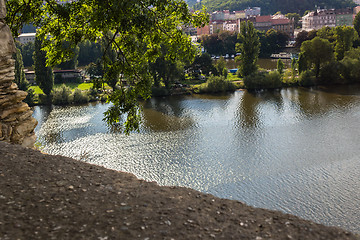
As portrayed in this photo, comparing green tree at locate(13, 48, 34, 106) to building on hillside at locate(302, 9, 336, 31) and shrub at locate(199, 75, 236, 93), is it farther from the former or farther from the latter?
building on hillside at locate(302, 9, 336, 31)

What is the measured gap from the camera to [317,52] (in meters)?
50.1

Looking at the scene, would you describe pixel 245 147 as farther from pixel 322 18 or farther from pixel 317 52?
pixel 322 18

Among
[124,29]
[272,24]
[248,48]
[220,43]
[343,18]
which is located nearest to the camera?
[124,29]

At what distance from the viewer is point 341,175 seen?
65.6ft

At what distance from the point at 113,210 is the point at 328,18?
140624 mm

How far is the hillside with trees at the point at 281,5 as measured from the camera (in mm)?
172500

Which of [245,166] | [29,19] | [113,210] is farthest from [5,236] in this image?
[245,166]

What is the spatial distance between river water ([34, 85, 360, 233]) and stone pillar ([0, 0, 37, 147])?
1088 centimetres

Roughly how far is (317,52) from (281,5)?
145080mm

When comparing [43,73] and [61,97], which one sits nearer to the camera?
[43,73]

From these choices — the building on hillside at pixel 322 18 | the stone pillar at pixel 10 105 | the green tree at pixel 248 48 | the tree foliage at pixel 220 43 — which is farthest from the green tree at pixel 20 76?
the building on hillside at pixel 322 18

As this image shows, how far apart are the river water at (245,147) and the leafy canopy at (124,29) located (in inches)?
408

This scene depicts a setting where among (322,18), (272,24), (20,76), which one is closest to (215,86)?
(20,76)

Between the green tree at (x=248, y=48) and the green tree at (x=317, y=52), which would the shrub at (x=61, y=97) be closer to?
the green tree at (x=248, y=48)
